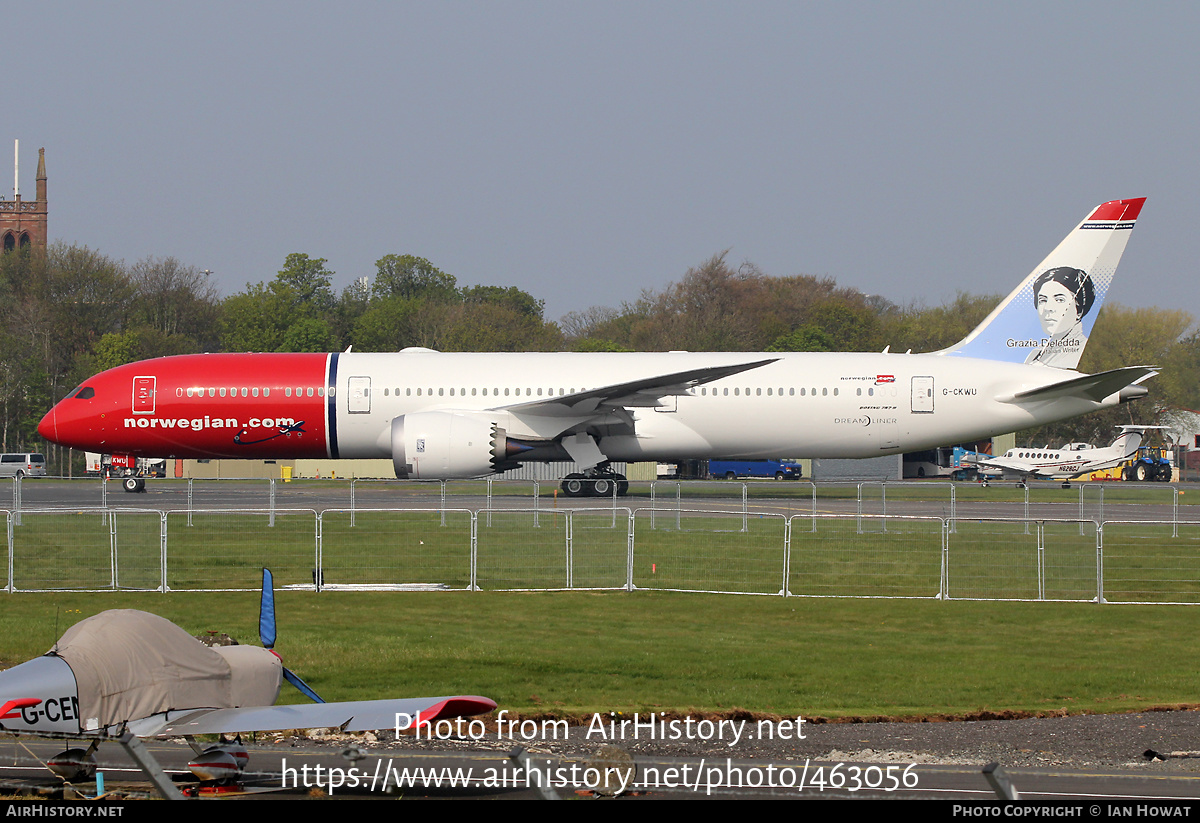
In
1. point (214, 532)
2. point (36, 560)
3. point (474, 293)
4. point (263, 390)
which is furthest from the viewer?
point (474, 293)

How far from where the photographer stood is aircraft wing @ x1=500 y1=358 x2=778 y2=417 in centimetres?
3094

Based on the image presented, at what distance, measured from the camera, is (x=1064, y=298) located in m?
34.9

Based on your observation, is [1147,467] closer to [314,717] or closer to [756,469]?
[756,469]

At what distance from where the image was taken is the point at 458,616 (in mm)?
15523

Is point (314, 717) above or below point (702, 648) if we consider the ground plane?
above

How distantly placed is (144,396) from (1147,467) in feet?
175

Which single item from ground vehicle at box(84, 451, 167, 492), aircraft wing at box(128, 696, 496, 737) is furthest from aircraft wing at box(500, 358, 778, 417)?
aircraft wing at box(128, 696, 496, 737)

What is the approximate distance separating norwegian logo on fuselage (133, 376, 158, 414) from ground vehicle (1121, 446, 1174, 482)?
5131cm

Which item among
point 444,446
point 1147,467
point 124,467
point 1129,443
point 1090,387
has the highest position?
point 1090,387

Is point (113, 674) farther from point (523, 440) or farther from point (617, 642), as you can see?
point (523, 440)

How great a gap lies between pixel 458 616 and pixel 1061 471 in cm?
4620

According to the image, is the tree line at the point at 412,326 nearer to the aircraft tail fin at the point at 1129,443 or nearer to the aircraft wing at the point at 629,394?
the aircraft tail fin at the point at 1129,443

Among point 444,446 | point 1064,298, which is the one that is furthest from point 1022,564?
point 1064,298
